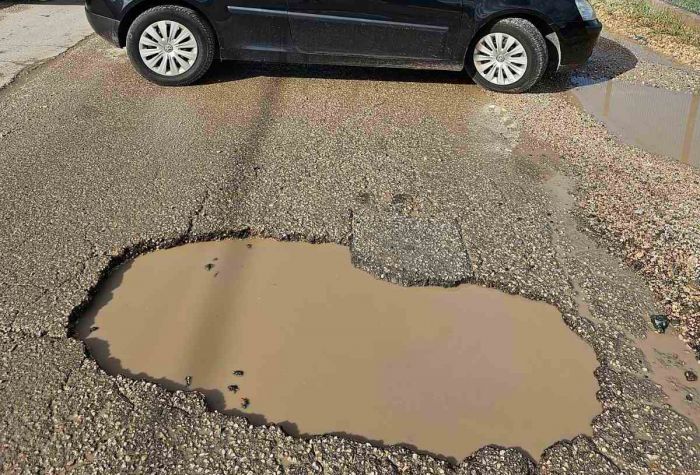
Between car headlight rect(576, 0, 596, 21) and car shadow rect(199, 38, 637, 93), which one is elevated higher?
car headlight rect(576, 0, 596, 21)

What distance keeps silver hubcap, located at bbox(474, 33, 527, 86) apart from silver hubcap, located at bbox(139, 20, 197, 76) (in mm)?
2739

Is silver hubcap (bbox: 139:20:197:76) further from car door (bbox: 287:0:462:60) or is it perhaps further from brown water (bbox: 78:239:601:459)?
brown water (bbox: 78:239:601:459)

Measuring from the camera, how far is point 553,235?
383 cm

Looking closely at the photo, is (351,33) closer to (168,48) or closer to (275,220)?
(168,48)

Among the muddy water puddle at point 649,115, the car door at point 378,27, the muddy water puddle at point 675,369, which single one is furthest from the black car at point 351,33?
the muddy water puddle at point 675,369

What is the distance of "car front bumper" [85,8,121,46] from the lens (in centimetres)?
576

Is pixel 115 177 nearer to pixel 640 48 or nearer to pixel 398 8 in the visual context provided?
pixel 398 8

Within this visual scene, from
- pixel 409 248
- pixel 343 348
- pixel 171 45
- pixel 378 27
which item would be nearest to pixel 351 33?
pixel 378 27

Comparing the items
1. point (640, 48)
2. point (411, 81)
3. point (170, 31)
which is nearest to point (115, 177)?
point (170, 31)

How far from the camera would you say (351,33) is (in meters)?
5.73

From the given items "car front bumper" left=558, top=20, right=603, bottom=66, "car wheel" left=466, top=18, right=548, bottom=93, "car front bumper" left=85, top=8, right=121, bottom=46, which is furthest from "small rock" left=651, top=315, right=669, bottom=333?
"car front bumper" left=85, top=8, right=121, bottom=46

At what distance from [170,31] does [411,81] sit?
240 centimetres

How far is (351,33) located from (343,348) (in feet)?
12.0

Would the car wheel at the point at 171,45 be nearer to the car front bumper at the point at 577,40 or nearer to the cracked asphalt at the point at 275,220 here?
the cracked asphalt at the point at 275,220
